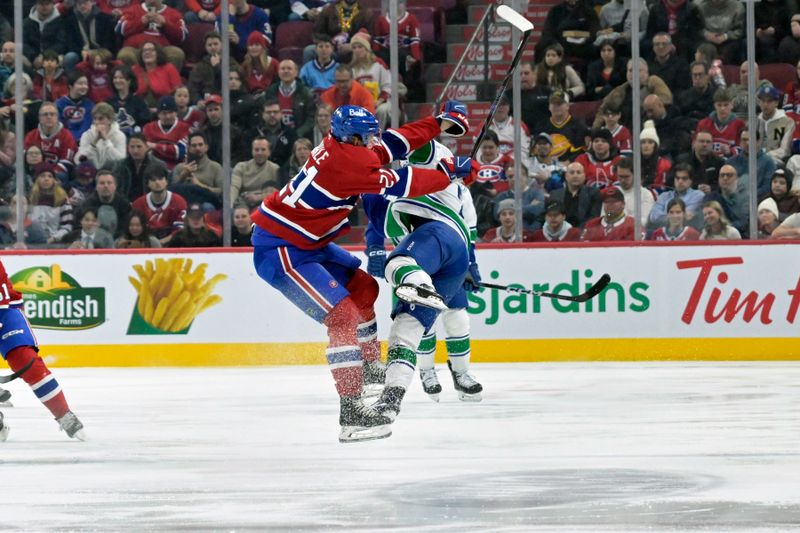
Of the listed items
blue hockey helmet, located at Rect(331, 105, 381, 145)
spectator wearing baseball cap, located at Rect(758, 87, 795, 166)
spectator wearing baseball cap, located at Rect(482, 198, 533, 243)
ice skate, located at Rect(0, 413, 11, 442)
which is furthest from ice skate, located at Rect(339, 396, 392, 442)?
spectator wearing baseball cap, located at Rect(758, 87, 795, 166)

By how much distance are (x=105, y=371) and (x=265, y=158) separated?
1718mm

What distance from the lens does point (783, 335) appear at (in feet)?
30.1

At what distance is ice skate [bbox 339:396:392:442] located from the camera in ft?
17.6

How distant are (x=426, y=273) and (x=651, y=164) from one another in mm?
3965

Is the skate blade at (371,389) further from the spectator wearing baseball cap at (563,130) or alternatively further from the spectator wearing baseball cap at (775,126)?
the spectator wearing baseball cap at (775,126)

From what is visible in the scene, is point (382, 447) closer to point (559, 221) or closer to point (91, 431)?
point (91, 431)

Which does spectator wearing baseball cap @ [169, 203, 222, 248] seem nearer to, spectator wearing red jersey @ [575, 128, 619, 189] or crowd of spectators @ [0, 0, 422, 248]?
crowd of spectators @ [0, 0, 422, 248]

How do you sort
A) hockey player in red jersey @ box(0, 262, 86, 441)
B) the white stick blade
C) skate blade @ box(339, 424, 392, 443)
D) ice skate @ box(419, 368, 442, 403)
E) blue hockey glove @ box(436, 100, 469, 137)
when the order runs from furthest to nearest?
the white stick blade → ice skate @ box(419, 368, 442, 403) → blue hockey glove @ box(436, 100, 469, 137) → hockey player in red jersey @ box(0, 262, 86, 441) → skate blade @ box(339, 424, 392, 443)

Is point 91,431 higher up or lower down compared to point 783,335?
higher up

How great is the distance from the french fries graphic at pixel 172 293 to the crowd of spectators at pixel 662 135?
1867 mm

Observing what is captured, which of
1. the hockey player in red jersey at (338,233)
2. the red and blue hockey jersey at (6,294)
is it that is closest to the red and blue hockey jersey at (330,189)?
the hockey player in red jersey at (338,233)

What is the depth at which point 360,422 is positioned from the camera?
5410 millimetres

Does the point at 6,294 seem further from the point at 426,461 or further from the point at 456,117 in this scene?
the point at 456,117

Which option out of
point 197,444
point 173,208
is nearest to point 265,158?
point 173,208
